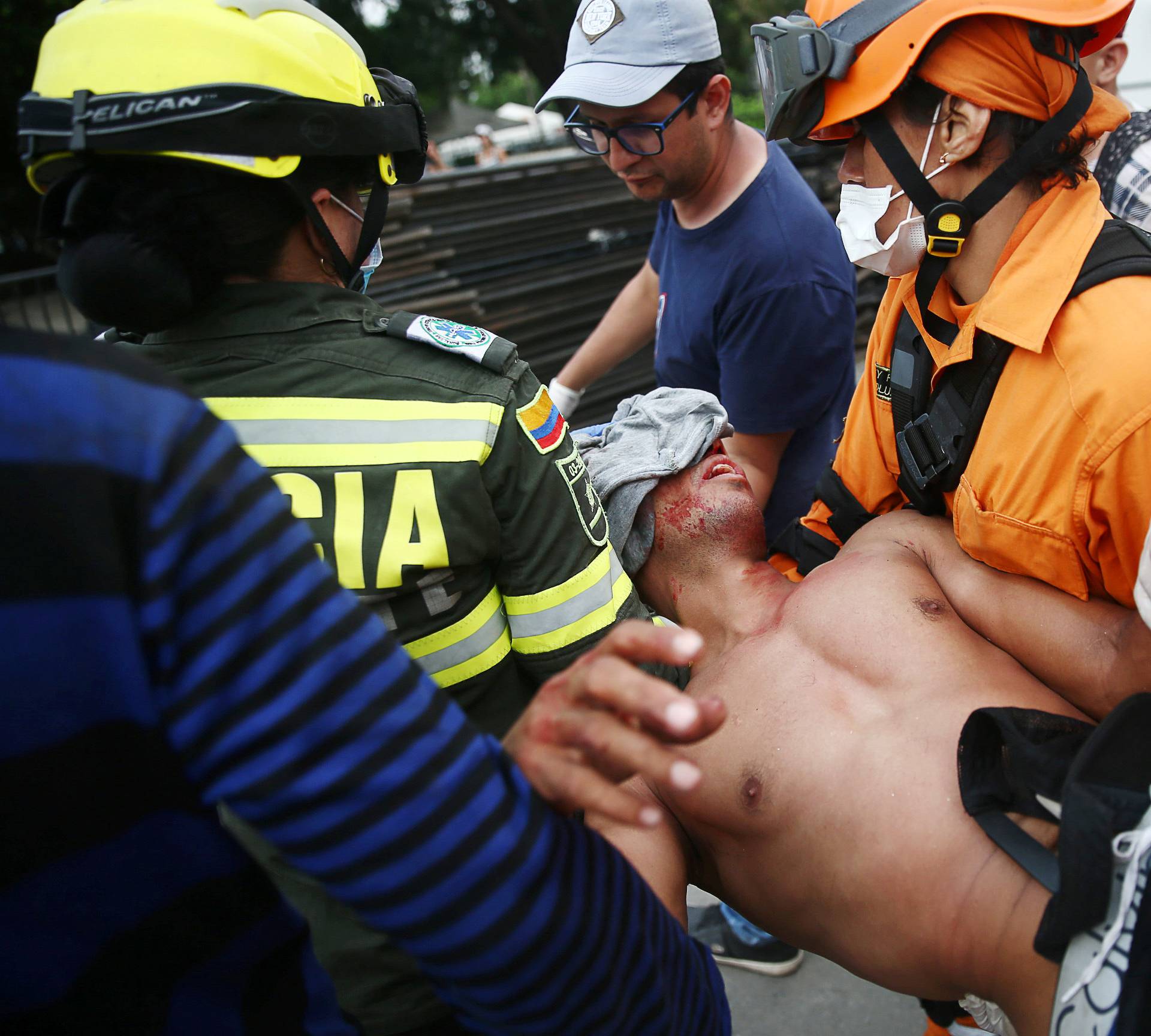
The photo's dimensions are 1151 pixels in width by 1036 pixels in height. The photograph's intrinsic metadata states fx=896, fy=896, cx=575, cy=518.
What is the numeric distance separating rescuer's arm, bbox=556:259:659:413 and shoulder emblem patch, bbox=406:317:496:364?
2112 millimetres

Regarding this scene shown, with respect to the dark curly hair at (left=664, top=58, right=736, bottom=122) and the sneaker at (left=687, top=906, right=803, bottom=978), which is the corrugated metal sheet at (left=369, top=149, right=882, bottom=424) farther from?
the sneaker at (left=687, top=906, right=803, bottom=978)

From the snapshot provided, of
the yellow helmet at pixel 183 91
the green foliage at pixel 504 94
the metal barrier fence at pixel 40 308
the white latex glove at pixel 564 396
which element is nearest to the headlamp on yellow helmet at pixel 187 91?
the yellow helmet at pixel 183 91

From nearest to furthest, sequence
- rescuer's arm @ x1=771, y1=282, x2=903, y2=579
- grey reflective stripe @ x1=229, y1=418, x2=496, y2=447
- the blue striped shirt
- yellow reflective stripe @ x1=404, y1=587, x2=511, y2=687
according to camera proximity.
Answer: the blue striped shirt → grey reflective stripe @ x1=229, y1=418, x2=496, y2=447 → yellow reflective stripe @ x1=404, y1=587, x2=511, y2=687 → rescuer's arm @ x1=771, y1=282, x2=903, y2=579

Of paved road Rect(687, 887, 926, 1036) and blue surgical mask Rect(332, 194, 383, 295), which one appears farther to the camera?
paved road Rect(687, 887, 926, 1036)

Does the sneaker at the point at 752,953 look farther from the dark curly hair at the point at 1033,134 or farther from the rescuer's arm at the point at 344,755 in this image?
the dark curly hair at the point at 1033,134

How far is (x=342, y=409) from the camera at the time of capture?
1.48 m

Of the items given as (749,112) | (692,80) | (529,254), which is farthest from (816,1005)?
(749,112)

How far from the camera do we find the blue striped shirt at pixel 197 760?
74 cm

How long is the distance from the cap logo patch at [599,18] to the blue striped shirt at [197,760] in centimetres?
263

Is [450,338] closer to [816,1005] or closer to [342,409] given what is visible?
[342,409]

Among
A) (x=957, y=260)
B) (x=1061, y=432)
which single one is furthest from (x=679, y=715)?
(x=957, y=260)

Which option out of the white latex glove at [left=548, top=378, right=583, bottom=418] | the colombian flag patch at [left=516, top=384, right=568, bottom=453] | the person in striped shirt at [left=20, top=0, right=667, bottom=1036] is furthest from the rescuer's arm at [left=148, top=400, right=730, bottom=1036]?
the white latex glove at [left=548, top=378, right=583, bottom=418]

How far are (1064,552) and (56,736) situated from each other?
1609 mm

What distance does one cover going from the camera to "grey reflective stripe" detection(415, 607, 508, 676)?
62.0 inches
